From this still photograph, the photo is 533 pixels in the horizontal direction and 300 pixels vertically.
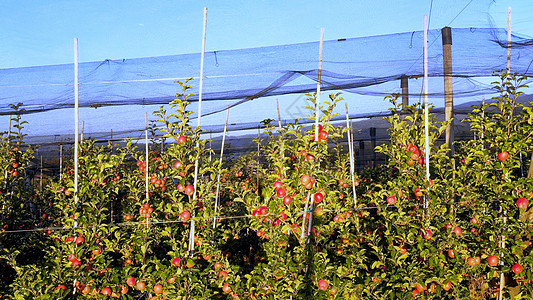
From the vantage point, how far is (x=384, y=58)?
4.42 metres

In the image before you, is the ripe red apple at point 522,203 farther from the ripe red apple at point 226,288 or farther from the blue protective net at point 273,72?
the ripe red apple at point 226,288

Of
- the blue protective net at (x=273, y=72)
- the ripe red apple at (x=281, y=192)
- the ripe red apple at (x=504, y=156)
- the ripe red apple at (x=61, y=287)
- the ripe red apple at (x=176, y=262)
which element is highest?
the blue protective net at (x=273, y=72)

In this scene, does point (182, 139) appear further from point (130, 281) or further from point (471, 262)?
point (471, 262)

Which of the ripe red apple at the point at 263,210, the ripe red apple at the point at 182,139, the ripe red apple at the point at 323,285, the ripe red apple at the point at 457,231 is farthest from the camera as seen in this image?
the ripe red apple at the point at 263,210

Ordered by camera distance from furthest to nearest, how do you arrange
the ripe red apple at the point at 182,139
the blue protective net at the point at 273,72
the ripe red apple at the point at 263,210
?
the blue protective net at the point at 273,72 < the ripe red apple at the point at 263,210 < the ripe red apple at the point at 182,139

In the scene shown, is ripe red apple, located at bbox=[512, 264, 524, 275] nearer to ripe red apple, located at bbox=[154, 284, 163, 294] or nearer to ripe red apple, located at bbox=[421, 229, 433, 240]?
ripe red apple, located at bbox=[421, 229, 433, 240]

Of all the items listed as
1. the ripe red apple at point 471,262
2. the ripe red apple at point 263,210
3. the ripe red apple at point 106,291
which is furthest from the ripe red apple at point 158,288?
the ripe red apple at point 471,262

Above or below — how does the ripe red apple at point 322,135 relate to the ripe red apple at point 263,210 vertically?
above

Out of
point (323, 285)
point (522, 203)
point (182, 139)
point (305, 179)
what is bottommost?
Answer: point (323, 285)

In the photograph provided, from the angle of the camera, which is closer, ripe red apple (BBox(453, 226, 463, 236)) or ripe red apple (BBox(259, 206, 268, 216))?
ripe red apple (BBox(453, 226, 463, 236))

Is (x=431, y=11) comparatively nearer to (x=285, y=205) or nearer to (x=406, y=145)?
(x=406, y=145)

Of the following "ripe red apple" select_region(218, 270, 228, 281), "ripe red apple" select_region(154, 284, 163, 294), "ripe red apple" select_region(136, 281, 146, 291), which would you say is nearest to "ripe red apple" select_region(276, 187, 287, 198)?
"ripe red apple" select_region(218, 270, 228, 281)

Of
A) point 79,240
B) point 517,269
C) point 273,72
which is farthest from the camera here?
point 273,72

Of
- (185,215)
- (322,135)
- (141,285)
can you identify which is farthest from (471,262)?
(141,285)
